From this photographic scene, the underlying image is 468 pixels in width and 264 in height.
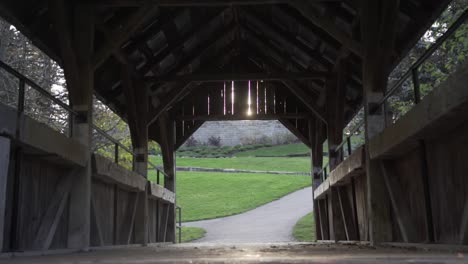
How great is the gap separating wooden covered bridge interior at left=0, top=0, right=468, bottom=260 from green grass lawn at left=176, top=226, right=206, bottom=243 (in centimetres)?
835

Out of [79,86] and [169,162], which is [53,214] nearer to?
[79,86]

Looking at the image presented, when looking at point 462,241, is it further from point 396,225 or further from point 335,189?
point 335,189

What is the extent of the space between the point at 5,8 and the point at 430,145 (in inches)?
207

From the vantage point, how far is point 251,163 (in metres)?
52.4

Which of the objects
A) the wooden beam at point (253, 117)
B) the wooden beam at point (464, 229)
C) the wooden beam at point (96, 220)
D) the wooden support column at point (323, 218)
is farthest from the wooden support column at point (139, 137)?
the wooden beam at point (464, 229)

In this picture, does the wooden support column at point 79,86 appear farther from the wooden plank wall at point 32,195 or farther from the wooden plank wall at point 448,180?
the wooden plank wall at point 448,180

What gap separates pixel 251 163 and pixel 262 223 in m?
25.2

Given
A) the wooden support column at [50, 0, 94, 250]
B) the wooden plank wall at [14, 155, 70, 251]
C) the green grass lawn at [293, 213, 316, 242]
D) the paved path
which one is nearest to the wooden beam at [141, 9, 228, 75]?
the wooden support column at [50, 0, 94, 250]

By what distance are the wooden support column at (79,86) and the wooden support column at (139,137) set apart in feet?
9.94

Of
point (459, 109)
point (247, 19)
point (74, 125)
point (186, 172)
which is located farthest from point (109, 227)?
point (186, 172)

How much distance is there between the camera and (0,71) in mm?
14953

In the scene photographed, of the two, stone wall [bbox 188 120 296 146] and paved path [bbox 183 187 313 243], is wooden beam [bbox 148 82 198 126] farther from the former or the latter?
stone wall [bbox 188 120 296 146]

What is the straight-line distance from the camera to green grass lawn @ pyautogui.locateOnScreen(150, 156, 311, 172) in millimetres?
49769

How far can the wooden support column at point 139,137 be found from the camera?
11.9 meters
